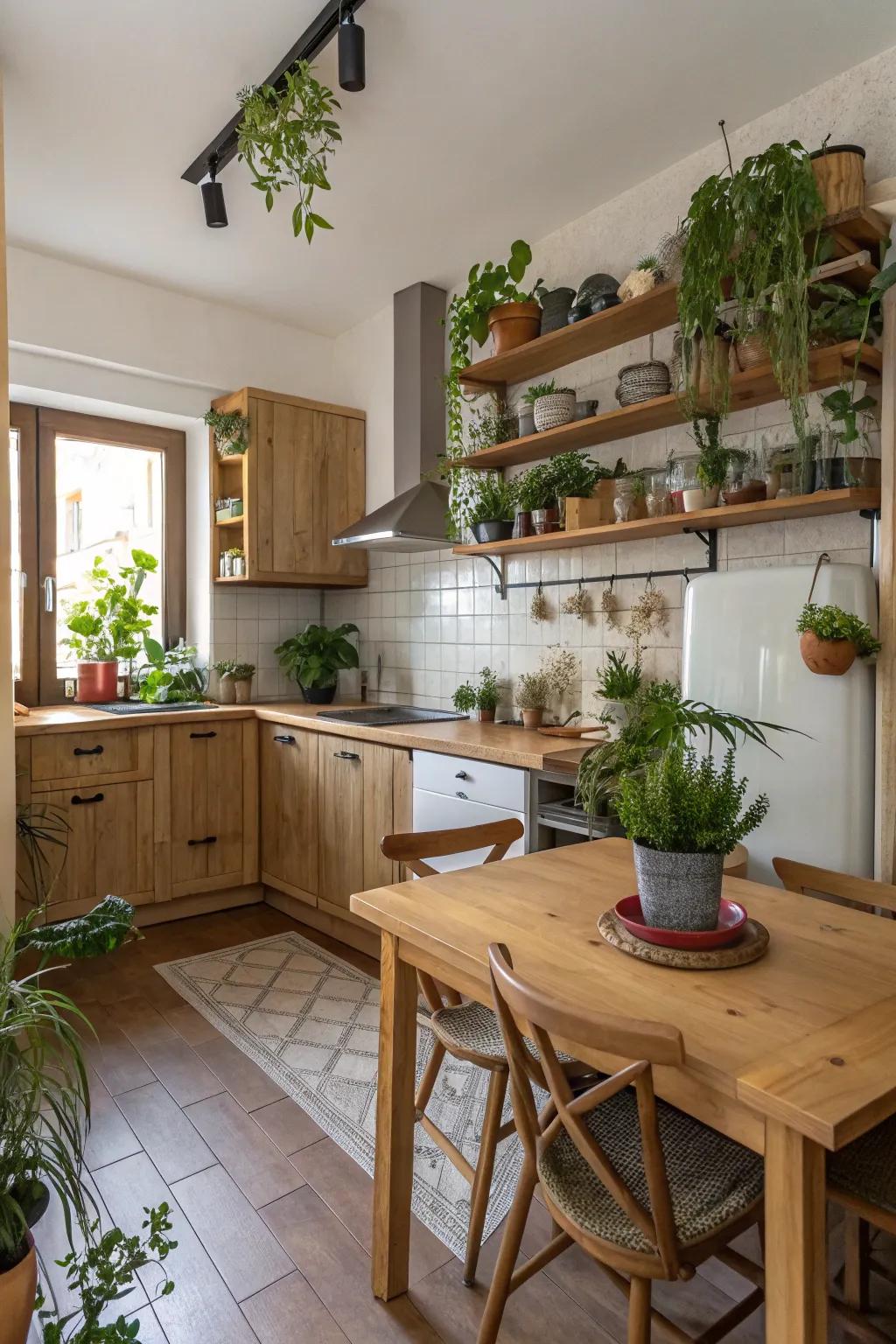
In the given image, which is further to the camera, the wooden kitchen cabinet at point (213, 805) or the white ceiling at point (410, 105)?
the wooden kitchen cabinet at point (213, 805)

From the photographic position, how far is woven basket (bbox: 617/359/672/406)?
2529 mm

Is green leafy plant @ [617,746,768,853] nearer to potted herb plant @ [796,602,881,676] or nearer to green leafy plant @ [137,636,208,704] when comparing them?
potted herb plant @ [796,602,881,676]

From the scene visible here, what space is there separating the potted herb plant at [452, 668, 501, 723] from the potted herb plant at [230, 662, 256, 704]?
1.22m

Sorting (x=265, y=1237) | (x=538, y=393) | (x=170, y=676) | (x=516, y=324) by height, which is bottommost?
(x=265, y=1237)

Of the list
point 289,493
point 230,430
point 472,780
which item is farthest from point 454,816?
point 230,430

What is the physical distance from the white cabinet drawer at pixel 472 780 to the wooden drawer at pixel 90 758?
1.34 metres

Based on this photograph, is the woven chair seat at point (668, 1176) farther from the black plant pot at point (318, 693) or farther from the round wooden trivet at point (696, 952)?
the black plant pot at point (318, 693)

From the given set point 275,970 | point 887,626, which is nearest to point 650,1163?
point 887,626

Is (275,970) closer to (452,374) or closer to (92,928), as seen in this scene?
(92,928)

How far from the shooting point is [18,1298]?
1.27 meters

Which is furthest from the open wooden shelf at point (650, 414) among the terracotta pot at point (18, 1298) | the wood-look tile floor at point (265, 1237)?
the terracotta pot at point (18, 1298)

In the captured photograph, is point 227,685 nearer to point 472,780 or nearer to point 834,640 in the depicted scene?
point 472,780

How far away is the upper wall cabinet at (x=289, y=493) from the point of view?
155 inches

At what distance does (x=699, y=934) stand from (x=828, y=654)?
1.09m
